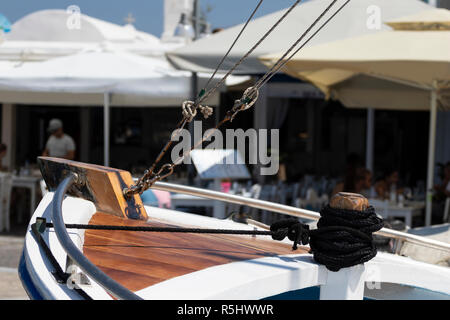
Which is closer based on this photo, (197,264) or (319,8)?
(197,264)

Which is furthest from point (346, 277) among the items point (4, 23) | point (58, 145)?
point (4, 23)

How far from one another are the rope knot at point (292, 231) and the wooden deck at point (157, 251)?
0.45 ft

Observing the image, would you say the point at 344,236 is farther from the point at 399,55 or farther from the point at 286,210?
the point at 399,55

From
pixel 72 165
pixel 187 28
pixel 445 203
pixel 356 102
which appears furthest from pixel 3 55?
pixel 72 165

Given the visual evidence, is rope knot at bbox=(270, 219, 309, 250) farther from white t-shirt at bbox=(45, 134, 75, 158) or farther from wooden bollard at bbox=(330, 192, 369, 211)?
white t-shirt at bbox=(45, 134, 75, 158)

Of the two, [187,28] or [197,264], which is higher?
[187,28]

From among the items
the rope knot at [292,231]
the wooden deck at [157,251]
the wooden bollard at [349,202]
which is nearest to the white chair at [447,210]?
the wooden deck at [157,251]

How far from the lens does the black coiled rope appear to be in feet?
7.02

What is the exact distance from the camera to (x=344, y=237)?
2.13m

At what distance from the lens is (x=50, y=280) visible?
1975 millimetres

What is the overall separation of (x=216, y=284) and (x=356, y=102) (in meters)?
8.95

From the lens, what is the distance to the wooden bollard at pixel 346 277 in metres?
2.18

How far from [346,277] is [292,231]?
0.26 m
